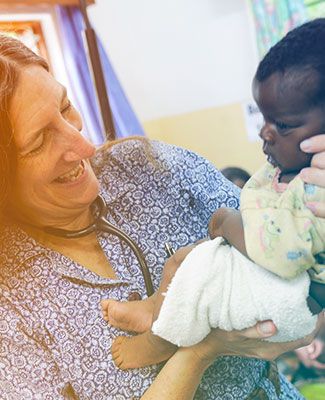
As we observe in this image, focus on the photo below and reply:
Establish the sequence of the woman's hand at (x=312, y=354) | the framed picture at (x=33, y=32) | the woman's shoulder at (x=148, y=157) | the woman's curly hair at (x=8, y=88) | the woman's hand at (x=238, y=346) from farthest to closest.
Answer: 1. the framed picture at (x=33, y=32)
2. the woman's hand at (x=312, y=354)
3. the woman's shoulder at (x=148, y=157)
4. the woman's curly hair at (x=8, y=88)
5. the woman's hand at (x=238, y=346)

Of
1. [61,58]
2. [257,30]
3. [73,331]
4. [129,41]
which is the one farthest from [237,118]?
[73,331]

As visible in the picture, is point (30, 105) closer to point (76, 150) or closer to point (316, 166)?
point (76, 150)

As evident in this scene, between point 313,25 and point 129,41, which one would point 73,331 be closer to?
point 313,25

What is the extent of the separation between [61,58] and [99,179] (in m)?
1.79

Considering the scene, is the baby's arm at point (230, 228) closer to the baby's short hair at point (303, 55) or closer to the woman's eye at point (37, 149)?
the baby's short hair at point (303, 55)

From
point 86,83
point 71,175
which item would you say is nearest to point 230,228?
point 71,175

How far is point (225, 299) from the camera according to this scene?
795 mm

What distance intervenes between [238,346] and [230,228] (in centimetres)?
19

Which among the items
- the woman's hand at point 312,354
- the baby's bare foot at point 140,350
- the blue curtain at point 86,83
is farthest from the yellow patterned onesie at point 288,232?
the blue curtain at point 86,83

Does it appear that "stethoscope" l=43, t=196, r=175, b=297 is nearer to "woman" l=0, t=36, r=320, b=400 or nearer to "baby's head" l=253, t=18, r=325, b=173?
"woman" l=0, t=36, r=320, b=400

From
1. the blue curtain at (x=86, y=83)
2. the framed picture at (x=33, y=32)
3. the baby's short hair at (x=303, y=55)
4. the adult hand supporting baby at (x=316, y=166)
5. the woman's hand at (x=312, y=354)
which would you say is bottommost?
the woman's hand at (x=312, y=354)

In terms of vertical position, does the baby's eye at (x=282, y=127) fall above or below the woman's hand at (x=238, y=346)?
above

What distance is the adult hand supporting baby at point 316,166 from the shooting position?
2.34 feet

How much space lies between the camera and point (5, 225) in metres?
1.04
